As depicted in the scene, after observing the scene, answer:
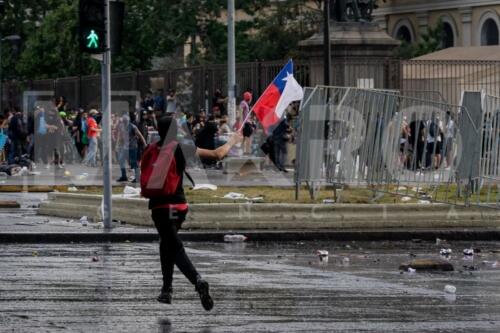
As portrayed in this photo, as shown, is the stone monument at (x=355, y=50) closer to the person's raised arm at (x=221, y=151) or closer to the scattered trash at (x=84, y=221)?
the scattered trash at (x=84, y=221)

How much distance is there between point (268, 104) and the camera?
24.4 meters

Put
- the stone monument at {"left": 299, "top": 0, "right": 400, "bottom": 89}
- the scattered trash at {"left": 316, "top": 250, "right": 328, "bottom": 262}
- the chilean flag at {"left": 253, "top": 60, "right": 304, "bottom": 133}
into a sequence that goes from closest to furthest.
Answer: the scattered trash at {"left": 316, "top": 250, "right": 328, "bottom": 262}, the chilean flag at {"left": 253, "top": 60, "right": 304, "bottom": 133}, the stone monument at {"left": 299, "top": 0, "right": 400, "bottom": 89}

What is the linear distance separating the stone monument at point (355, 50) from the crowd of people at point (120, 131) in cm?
193

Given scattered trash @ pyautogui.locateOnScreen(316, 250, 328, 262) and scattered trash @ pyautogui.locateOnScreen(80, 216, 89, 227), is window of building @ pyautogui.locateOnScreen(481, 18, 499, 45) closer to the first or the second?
scattered trash @ pyautogui.locateOnScreen(80, 216, 89, 227)

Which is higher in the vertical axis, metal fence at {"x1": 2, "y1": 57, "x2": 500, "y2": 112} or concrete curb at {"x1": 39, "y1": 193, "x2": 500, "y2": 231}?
metal fence at {"x1": 2, "y1": 57, "x2": 500, "y2": 112}

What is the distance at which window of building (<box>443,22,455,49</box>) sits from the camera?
6900 centimetres

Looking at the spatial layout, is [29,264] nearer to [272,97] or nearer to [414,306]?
[414,306]

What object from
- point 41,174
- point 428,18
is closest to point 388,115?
point 41,174

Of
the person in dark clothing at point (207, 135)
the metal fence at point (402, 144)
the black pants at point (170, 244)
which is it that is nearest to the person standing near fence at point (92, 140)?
the person in dark clothing at point (207, 135)

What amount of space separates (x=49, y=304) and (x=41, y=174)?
2523 cm

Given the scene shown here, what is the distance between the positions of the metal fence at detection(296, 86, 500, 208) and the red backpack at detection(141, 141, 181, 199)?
8.33 m

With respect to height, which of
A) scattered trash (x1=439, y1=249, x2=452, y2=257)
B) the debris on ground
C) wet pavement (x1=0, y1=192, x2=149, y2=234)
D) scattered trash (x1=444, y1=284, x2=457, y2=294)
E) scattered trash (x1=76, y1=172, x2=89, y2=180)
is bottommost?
scattered trash (x1=76, y1=172, x2=89, y2=180)

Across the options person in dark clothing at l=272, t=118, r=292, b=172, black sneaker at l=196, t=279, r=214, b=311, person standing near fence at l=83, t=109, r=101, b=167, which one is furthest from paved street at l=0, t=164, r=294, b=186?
black sneaker at l=196, t=279, r=214, b=311

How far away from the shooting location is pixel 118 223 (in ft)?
72.7
